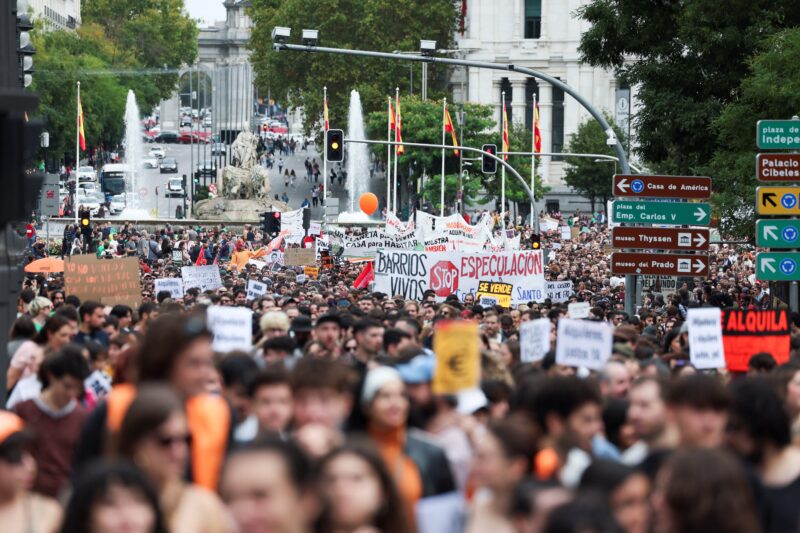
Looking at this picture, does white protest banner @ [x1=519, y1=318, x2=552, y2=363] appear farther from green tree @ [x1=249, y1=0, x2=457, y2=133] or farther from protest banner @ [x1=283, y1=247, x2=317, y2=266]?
green tree @ [x1=249, y1=0, x2=457, y2=133]

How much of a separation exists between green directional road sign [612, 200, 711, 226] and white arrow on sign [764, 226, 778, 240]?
6.29 ft

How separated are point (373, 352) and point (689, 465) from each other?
20.7ft

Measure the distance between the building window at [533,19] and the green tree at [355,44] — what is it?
410 centimetres

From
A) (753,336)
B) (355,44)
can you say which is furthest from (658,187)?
(355,44)

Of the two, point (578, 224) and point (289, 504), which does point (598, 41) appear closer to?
point (289, 504)

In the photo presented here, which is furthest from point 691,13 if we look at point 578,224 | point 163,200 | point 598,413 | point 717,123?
point 163,200

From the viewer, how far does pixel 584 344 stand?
11.8 m

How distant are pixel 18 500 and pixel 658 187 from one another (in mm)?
16265

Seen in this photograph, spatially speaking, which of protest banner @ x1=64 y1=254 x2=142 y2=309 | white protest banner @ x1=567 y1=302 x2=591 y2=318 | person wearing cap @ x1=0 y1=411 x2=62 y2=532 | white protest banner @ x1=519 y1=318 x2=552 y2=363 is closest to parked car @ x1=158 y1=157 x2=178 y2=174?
protest banner @ x1=64 y1=254 x2=142 y2=309

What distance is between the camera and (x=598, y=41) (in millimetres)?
33812

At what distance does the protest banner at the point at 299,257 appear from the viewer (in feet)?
126

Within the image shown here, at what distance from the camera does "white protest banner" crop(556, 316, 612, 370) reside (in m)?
11.7

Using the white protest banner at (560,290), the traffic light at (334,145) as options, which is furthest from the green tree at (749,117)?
the traffic light at (334,145)

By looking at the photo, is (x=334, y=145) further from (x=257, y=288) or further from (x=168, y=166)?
(x=168, y=166)
